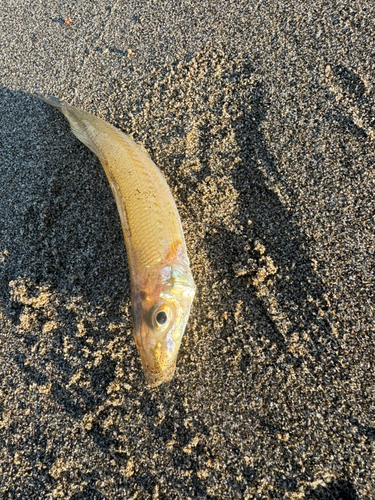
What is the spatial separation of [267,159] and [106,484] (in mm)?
2587

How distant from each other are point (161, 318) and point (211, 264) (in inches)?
25.9

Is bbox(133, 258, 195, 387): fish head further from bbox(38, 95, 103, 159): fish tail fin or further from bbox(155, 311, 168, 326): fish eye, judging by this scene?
bbox(38, 95, 103, 159): fish tail fin

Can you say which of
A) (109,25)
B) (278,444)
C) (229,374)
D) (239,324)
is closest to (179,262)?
(239,324)

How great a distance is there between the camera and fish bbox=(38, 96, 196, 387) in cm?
209

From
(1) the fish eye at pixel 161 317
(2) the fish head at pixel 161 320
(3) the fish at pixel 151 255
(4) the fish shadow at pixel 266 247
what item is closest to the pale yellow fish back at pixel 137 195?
(3) the fish at pixel 151 255

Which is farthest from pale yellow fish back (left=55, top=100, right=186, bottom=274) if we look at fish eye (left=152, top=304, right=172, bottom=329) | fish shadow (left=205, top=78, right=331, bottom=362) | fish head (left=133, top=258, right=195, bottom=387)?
fish shadow (left=205, top=78, right=331, bottom=362)

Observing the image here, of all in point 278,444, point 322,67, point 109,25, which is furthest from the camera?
point 109,25

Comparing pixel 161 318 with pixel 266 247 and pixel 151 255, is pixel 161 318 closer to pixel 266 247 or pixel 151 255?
pixel 151 255

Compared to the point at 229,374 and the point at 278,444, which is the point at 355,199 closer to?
the point at 229,374

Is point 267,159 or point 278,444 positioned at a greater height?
point 267,159

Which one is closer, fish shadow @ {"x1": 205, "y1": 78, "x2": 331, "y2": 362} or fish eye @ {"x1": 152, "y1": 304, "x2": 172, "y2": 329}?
fish eye @ {"x1": 152, "y1": 304, "x2": 172, "y2": 329}

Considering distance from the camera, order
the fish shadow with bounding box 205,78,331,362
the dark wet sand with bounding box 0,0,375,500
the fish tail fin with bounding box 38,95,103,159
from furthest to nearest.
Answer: the fish tail fin with bounding box 38,95,103,159
the fish shadow with bounding box 205,78,331,362
the dark wet sand with bounding box 0,0,375,500

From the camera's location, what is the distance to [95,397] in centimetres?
228

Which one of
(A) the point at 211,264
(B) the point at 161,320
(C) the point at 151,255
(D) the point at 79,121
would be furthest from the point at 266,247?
(D) the point at 79,121
